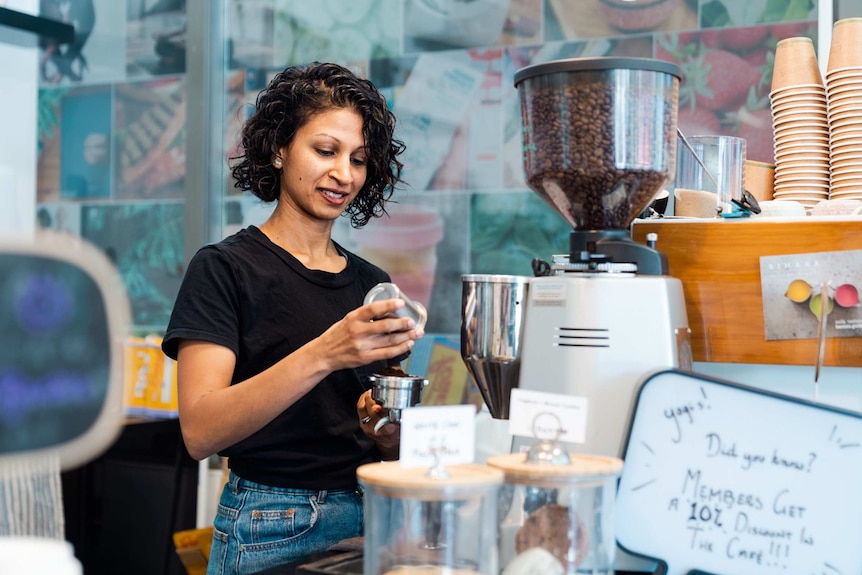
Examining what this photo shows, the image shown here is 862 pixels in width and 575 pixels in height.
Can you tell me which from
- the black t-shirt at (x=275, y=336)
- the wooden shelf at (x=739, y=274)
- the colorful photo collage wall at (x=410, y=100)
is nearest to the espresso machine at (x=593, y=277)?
the wooden shelf at (x=739, y=274)

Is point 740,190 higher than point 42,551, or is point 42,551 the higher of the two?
point 740,190

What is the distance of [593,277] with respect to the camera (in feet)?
3.83

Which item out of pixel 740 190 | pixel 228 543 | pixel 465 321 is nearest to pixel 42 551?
pixel 465 321

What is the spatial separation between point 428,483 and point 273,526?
29.4 inches

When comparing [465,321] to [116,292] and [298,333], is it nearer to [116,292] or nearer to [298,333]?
[298,333]

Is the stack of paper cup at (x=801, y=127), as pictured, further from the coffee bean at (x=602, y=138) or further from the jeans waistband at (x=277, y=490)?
the jeans waistband at (x=277, y=490)

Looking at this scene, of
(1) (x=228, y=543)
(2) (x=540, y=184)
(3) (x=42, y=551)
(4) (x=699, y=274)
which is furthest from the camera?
(1) (x=228, y=543)

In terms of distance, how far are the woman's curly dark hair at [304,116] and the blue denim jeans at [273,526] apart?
58 centimetres

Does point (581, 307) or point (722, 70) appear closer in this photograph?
point (581, 307)

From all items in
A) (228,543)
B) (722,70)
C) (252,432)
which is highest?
(722,70)

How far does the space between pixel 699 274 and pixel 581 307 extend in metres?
0.31

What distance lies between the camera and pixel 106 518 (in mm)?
3279

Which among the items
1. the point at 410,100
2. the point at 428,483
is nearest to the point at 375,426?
the point at 428,483

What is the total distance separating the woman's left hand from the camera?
1509mm
